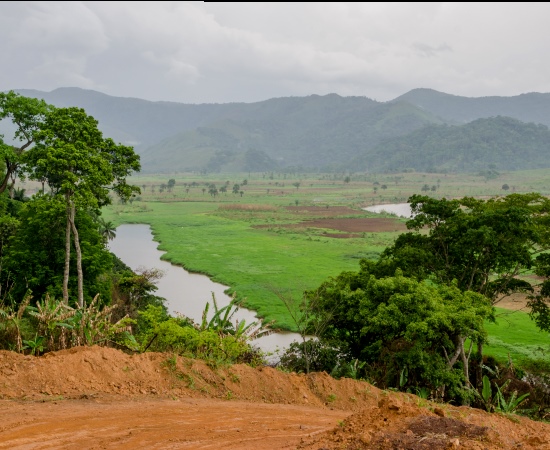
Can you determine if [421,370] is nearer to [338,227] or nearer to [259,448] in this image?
[259,448]

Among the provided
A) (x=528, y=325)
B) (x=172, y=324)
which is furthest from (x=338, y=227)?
(x=172, y=324)

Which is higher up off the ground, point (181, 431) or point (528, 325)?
point (181, 431)

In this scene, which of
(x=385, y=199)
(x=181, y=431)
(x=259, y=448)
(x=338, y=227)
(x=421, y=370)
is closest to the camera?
(x=259, y=448)

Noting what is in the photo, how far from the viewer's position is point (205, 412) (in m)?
11.1

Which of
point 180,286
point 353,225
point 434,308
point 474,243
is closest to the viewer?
point 434,308

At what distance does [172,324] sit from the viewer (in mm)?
15594

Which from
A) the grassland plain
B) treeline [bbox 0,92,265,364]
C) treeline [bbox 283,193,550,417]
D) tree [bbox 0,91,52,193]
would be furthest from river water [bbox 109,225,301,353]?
tree [bbox 0,91,52,193]

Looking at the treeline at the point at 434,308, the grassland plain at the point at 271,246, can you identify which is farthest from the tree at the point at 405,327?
the grassland plain at the point at 271,246

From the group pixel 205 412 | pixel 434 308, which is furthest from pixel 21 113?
pixel 434 308

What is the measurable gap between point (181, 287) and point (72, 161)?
1135 inches

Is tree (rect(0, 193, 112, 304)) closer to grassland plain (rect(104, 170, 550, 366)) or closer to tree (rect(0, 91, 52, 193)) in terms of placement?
tree (rect(0, 91, 52, 193))

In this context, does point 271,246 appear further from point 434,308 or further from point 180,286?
point 434,308

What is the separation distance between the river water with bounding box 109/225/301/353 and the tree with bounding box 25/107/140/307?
9.51m

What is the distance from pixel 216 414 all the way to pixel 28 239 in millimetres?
19529
